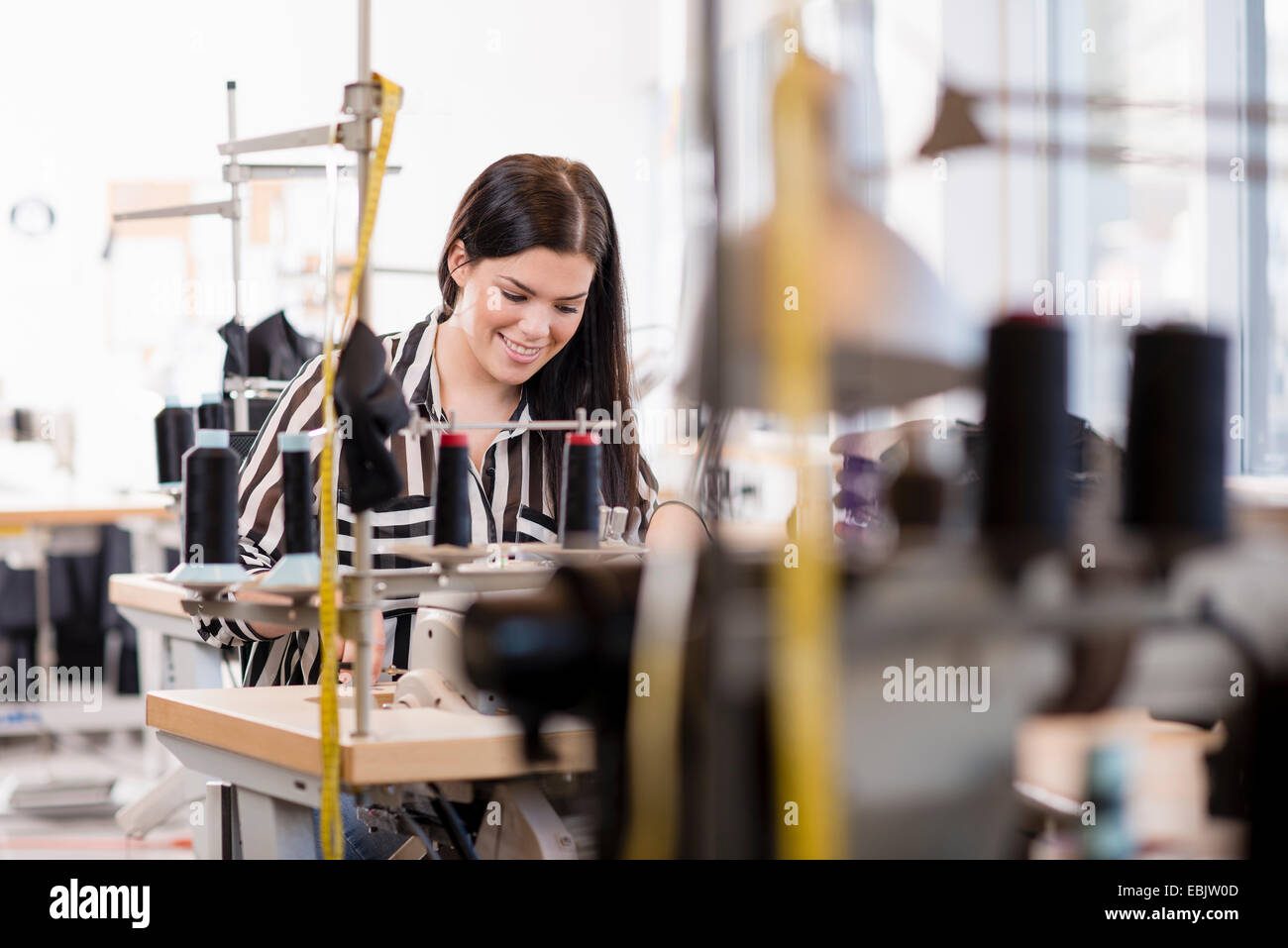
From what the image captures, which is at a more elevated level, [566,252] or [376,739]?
[566,252]

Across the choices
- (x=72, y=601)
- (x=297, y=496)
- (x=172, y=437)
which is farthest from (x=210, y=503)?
(x=72, y=601)

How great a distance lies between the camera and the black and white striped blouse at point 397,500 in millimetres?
1658

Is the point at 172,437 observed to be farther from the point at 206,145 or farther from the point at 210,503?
the point at 206,145

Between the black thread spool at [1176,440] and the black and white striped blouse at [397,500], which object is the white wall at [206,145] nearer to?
the black and white striped blouse at [397,500]

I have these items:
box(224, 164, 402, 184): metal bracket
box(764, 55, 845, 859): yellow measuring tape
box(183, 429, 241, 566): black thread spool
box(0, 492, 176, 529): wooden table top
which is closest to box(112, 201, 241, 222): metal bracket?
box(224, 164, 402, 184): metal bracket

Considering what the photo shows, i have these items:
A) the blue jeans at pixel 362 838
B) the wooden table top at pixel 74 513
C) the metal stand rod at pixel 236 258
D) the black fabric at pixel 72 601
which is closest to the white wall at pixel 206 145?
the black fabric at pixel 72 601

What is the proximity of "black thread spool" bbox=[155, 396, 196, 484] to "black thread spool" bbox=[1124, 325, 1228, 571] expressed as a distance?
2.51 meters

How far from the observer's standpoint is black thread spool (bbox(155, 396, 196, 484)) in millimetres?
2746

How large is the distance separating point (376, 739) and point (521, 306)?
0.90 meters

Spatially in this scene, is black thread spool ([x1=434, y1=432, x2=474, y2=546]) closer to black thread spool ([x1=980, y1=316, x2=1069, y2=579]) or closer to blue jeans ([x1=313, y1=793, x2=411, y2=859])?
blue jeans ([x1=313, y1=793, x2=411, y2=859])

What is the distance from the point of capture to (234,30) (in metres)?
4.83

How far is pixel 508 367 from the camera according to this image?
1.88 m
